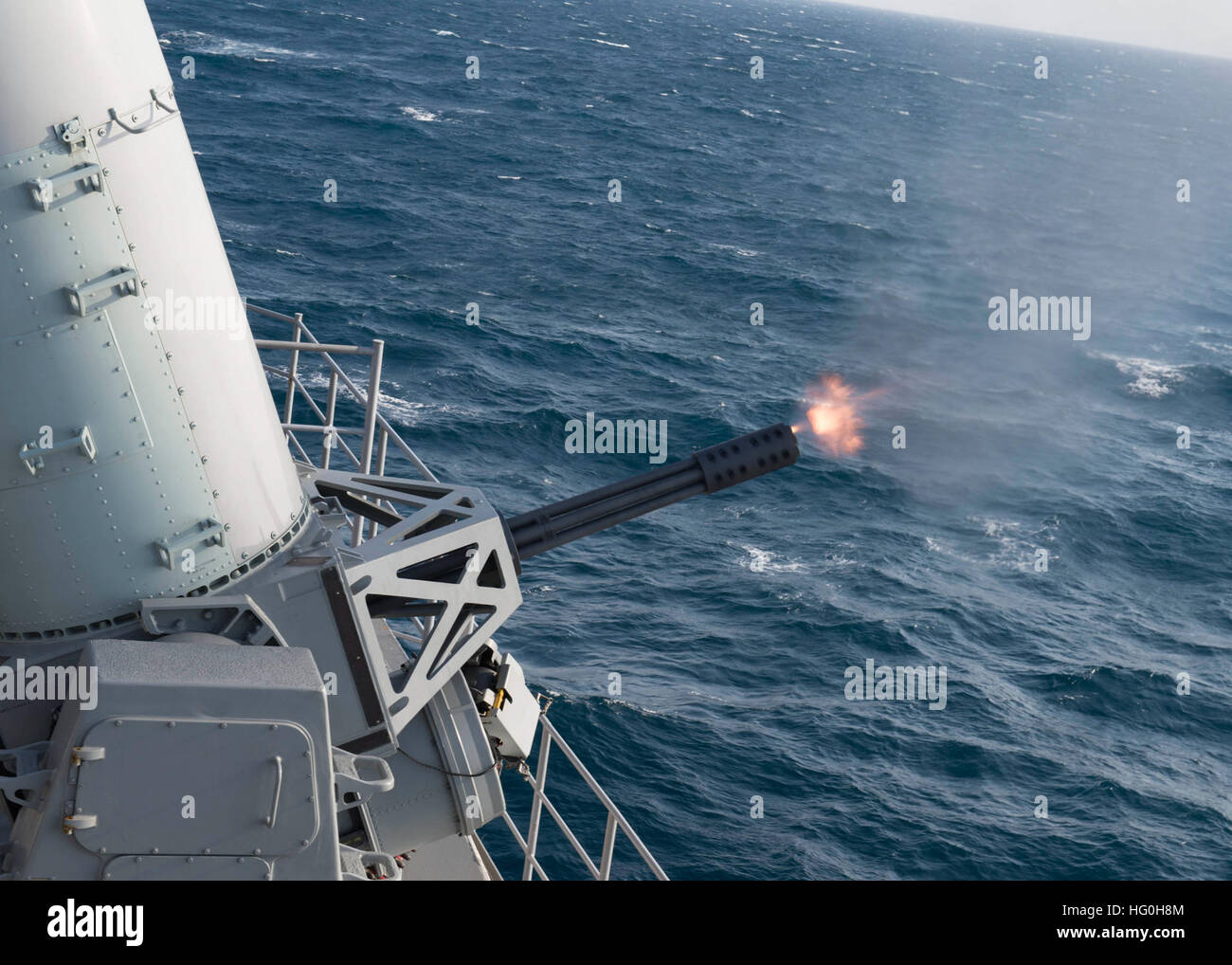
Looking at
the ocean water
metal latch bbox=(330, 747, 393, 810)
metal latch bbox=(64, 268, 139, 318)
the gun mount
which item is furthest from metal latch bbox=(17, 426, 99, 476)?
the ocean water

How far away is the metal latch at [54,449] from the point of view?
7590mm

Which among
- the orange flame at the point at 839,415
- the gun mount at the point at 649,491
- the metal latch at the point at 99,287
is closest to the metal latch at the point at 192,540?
the metal latch at the point at 99,287

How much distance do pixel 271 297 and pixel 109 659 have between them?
36.8 m

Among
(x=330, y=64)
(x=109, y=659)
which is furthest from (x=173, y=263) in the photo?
(x=330, y=64)

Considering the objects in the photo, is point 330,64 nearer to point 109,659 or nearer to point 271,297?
point 271,297

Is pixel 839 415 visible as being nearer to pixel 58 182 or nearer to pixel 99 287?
pixel 99 287

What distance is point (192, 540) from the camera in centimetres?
832

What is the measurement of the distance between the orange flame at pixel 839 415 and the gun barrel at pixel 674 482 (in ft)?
93.1

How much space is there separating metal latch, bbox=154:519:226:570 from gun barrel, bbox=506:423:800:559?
338cm

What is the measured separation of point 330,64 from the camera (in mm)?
82688

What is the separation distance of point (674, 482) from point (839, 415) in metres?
31.9

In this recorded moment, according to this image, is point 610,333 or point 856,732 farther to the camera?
point 610,333

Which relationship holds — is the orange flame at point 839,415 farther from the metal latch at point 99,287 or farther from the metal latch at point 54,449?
the metal latch at point 54,449

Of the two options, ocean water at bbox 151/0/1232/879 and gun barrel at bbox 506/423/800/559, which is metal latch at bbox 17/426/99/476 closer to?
gun barrel at bbox 506/423/800/559
